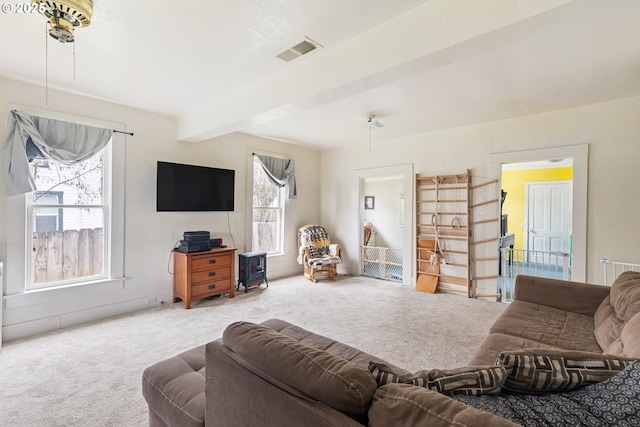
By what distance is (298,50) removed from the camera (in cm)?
229

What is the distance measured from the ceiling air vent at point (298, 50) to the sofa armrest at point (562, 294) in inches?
109

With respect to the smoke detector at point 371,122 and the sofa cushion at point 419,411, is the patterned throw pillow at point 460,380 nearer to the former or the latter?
the sofa cushion at point 419,411

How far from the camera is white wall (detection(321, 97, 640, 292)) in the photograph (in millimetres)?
3279

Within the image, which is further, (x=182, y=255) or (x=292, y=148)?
(x=292, y=148)

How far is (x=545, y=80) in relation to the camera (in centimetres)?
278

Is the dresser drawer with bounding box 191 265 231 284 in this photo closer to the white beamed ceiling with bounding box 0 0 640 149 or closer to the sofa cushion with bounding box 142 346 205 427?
the white beamed ceiling with bounding box 0 0 640 149

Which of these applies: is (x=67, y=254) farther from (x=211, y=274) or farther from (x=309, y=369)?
(x=309, y=369)

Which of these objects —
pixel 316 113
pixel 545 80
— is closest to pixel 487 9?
pixel 545 80

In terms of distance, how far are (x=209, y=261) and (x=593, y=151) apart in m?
5.06

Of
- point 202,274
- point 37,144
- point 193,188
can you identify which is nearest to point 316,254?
point 202,274

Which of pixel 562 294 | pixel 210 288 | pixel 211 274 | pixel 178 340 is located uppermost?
pixel 562 294

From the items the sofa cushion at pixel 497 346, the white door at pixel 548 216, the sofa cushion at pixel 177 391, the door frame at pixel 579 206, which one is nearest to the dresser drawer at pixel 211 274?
the sofa cushion at pixel 177 391

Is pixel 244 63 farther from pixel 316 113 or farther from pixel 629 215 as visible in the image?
pixel 629 215

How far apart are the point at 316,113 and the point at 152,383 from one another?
130 inches
